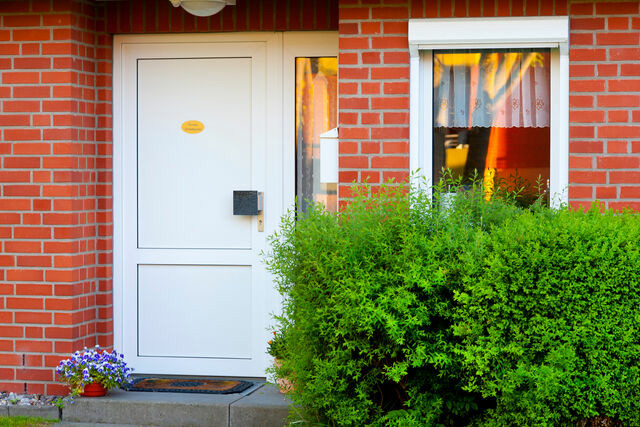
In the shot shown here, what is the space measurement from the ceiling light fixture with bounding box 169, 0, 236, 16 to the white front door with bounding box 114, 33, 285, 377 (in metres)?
0.60

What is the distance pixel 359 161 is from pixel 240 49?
137 centimetres

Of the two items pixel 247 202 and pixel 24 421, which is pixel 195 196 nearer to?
pixel 247 202

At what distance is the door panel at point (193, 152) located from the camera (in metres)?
6.98

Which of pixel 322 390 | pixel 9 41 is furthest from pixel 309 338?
pixel 9 41

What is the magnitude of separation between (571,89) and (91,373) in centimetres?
354

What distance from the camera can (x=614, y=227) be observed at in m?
4.51

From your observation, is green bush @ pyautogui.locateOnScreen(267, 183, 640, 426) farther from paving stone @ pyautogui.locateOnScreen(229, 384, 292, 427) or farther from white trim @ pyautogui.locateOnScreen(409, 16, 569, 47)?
white trim @ pyautogui.locateOnScreen(409, 16, 569, 47)

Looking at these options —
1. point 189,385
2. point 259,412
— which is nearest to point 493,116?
point 259,412

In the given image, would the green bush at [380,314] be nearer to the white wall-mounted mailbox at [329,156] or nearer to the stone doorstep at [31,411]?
the white wall-mounted mailbox at [329,156]

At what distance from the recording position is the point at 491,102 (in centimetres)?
629

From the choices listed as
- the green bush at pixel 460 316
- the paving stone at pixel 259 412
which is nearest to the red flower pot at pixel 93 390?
the paving stone at pixel 259 412

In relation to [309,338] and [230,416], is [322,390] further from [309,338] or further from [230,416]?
[230,416]

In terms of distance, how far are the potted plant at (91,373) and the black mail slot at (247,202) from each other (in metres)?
1.35

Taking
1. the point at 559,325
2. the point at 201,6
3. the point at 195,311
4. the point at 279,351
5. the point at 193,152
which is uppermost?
the point at 201,6
